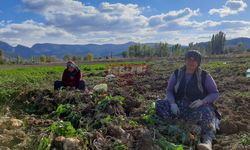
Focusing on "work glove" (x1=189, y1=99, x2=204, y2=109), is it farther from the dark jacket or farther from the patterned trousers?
the dark jacket

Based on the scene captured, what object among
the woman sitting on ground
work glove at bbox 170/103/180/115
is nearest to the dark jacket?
the woman sitting on ground

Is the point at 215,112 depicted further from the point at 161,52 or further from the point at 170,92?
the point at 161,52

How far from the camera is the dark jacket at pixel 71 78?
8.55 meters

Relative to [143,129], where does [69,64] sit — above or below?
above

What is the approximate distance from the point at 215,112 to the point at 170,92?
72cm

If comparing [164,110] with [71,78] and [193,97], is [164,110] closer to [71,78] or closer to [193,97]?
[193,97]

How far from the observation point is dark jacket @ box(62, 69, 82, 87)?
8.55 metres

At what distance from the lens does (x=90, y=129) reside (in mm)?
4539

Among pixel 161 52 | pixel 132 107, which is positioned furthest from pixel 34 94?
pixel 161 52

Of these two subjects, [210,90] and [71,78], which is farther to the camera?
[71,78]

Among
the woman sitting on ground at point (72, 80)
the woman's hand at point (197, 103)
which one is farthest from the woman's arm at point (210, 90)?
the woman sitting on ground at point (72, 80)

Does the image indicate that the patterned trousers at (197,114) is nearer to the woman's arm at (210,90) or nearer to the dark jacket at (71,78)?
the woman's arm at (210,90)

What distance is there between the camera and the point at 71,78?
338 inches

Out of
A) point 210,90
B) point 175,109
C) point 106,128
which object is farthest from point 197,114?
point 106,128
